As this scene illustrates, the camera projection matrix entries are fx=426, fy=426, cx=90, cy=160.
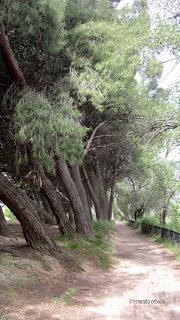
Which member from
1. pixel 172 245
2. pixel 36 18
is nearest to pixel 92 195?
pixel 172 245

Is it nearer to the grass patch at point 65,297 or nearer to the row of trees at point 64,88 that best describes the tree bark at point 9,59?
the row of trees at point 64,88

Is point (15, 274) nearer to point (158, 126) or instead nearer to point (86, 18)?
point (158, 126)

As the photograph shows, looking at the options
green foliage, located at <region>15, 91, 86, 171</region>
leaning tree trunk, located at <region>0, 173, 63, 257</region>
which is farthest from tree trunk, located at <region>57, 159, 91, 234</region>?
leaning tree trunk, located at <region>0, 173, 63, 257</region>

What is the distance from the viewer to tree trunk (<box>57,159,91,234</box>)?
14.4m

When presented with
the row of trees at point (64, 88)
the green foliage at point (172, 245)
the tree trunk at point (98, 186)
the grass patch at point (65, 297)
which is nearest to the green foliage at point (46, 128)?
the row of trees at point (64, 88)

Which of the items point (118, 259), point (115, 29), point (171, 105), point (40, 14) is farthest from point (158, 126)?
point (118, 259)

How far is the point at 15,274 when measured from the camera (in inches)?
330

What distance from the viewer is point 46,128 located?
9.48 m

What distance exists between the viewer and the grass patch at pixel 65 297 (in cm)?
728

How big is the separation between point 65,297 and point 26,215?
269 centimetres

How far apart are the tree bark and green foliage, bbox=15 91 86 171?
0.71 meters

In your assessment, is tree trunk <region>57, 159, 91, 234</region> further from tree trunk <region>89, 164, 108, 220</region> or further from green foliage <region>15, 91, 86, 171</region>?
tree trunk <region>89, 164, 108, 220</region>

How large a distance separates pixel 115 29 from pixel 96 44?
0.93m

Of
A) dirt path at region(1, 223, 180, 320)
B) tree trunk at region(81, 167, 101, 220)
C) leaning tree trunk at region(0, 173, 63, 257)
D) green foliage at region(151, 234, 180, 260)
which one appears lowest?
dirt path at region(1, 223, 180, 320)
